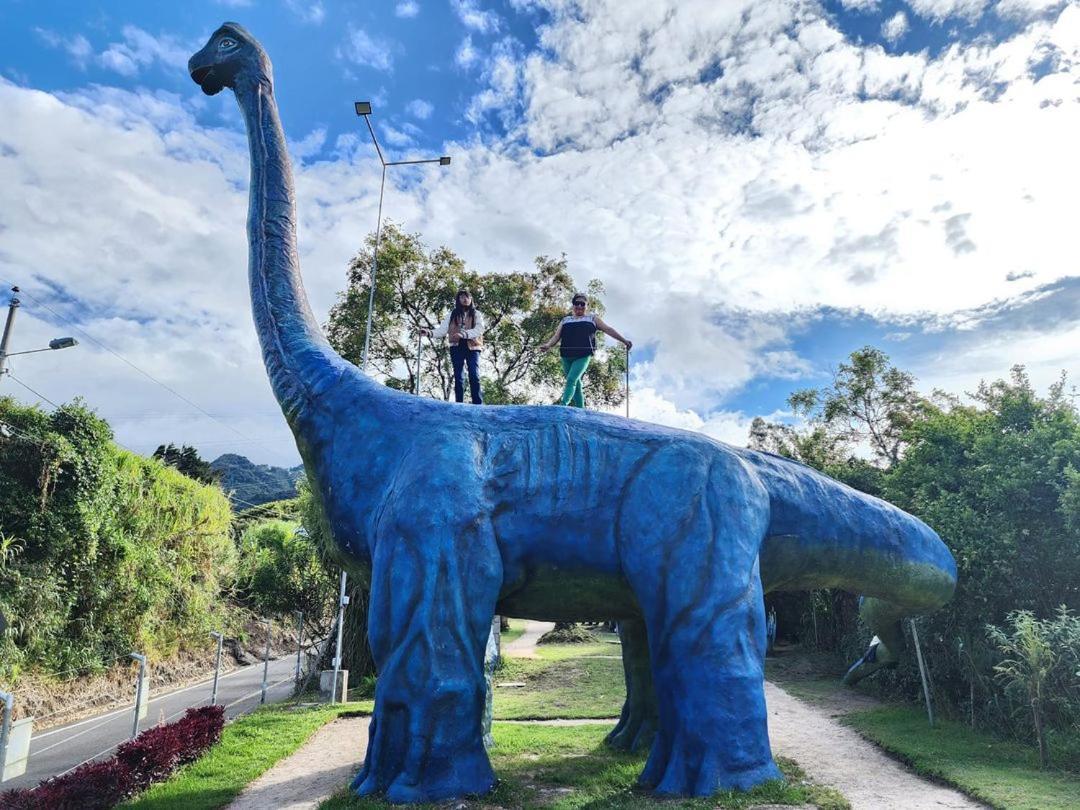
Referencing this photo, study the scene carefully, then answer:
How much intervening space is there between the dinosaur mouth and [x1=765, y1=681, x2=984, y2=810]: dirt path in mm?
8860

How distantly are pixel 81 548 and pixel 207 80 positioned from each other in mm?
11020

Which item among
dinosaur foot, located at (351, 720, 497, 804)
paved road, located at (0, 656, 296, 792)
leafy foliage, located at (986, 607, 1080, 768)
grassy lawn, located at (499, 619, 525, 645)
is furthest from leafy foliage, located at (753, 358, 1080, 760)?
grassy lawn, located at (499, 619, 525, 645)

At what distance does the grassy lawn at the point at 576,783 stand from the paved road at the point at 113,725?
559 cm

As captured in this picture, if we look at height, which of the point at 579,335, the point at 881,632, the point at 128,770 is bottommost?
the point at 128,770

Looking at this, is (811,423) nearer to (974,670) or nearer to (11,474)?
(974,670)

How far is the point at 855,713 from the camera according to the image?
1138 cm

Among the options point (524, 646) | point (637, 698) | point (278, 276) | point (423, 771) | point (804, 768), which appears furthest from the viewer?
point (524, 646)

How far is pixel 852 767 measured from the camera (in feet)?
25.5

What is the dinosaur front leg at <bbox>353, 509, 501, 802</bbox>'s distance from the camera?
16.7 feet

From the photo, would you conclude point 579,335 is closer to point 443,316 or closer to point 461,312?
point 461,312

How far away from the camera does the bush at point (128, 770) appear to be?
5.54m

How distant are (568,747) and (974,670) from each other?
17.9 ft

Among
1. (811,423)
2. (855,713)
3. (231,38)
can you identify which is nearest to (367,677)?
(855,713)

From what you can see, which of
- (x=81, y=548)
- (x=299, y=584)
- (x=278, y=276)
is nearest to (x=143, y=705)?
(x=278, y=276)
